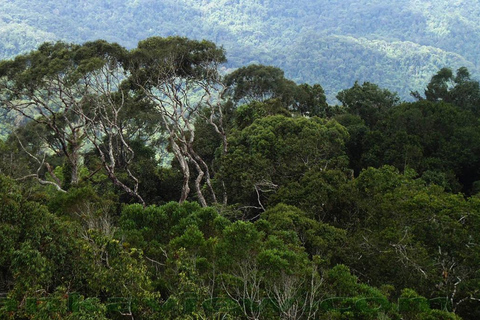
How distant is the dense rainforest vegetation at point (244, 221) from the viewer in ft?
30.8

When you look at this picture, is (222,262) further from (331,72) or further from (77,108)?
(331,72)

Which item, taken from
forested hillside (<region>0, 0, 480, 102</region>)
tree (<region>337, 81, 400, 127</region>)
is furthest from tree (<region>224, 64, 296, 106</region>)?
forested hillside (<region>0, 0, 480, 102</region>)

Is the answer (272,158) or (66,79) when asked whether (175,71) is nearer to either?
(66,79)

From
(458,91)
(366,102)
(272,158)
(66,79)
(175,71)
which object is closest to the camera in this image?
(66,79)

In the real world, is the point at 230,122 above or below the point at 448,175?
below

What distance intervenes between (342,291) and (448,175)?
15.3 m

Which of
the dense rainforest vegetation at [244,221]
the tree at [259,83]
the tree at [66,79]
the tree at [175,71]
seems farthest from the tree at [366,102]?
the tree at [66,79]

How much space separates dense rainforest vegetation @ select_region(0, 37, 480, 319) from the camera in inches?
369

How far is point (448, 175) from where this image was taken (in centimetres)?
2381

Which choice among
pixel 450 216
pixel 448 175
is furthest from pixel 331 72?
pixel 450 216

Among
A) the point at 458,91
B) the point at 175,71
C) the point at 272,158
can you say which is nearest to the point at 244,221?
the point at 272,158

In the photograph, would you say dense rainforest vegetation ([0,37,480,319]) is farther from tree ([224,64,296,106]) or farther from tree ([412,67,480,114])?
tree ([224,64,296,106])

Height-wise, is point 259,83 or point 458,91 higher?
point 458,91

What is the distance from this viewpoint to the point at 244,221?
14352mm
